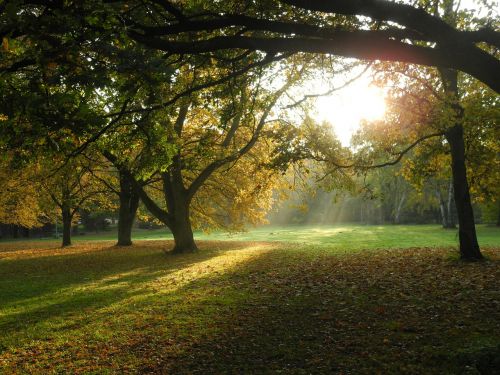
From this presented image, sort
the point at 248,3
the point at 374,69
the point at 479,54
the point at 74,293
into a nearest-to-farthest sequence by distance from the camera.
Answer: the point at 479,54
the point at 248,3
the point at 74,293
the point at 374,69

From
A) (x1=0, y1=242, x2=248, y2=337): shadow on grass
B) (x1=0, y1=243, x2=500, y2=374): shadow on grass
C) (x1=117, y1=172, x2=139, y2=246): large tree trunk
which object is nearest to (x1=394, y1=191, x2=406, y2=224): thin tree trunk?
(x1=117, y1=172, x2=139, y2=246): large tree trunk

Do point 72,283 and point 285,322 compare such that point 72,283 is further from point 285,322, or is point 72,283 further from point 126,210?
point 126,210

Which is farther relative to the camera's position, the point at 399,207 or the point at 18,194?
the point at 399,207

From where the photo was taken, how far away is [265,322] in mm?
8812

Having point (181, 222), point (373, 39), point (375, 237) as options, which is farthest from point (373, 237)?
point (373, 39)

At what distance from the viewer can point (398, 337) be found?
7297mm

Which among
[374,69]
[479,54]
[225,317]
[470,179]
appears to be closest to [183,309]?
[225,317]

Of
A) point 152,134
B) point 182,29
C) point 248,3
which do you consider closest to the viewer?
point 182,29

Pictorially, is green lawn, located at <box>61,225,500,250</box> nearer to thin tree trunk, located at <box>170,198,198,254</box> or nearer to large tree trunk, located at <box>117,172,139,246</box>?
thin tree trunk, located at <box>170,198,198,254</box>

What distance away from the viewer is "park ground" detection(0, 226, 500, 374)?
656 cm

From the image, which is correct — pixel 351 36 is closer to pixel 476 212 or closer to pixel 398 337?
pixel 398 337

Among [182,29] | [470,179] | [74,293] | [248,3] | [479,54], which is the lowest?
[74,293]

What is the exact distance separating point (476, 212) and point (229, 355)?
70809mm

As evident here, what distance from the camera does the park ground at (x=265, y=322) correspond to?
21.5ft
